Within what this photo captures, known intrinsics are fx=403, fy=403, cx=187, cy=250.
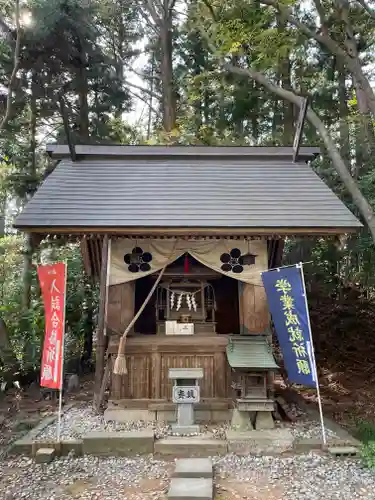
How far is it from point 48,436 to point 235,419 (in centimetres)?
288

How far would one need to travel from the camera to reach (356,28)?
9.65m

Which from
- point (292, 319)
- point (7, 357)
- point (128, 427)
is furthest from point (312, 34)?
point (7, 357)

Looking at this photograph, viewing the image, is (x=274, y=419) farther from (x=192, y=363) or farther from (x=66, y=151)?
(x=66, y=151)

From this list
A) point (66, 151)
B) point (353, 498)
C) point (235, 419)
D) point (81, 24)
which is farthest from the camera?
point (81, 24)

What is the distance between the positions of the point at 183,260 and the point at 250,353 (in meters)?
2.37

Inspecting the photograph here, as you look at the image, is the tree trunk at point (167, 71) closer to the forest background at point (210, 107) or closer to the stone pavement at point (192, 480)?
the forest background at point (210, 107)

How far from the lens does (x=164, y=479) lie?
4992 mm

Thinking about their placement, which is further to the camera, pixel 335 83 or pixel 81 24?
pixel 335 83

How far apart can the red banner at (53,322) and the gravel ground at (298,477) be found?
2741mm

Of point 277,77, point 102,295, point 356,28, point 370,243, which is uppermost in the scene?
point 277,77

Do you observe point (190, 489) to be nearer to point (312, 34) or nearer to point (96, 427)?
point (96, 427)

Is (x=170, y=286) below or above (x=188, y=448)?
above

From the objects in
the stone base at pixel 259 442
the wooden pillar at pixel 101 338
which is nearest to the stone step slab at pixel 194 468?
the stone base at pixel 259 442

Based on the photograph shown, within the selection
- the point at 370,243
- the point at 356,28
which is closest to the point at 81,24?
the point at 356,28
